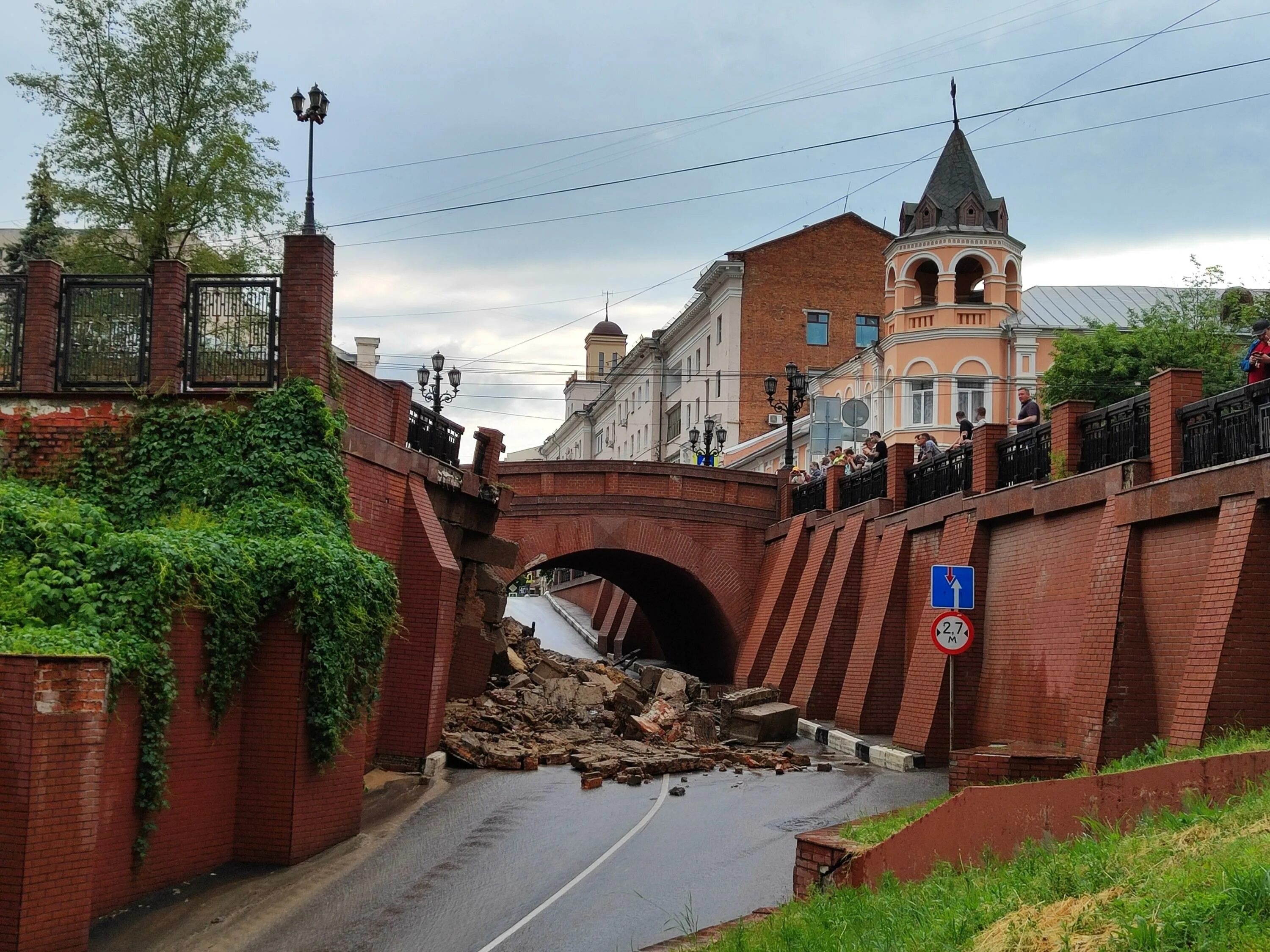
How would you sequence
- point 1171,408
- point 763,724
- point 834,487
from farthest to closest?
point 834,487 < point 763,724 < point 1171,408

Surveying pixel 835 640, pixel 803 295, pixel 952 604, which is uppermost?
pixel 803 295

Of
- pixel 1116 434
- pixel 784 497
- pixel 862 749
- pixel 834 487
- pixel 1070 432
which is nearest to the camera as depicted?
pixel 1116 434

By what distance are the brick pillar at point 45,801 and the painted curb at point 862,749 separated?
1281cm

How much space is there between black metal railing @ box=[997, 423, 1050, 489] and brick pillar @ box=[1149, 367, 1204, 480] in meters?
3.38

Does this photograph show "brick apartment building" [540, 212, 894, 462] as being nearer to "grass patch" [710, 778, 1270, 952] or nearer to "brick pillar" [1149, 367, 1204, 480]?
"brick pillar" [1149, 367, 1204, 480]

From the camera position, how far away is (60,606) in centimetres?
1156

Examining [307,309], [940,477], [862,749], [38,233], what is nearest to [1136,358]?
[940,477]

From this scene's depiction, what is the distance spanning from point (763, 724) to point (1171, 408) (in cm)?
A: 1135

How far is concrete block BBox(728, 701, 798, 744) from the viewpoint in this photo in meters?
24.9

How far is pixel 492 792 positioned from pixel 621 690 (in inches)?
307

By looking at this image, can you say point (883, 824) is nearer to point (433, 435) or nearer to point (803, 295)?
point (433, 435)

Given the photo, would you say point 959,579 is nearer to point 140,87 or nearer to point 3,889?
point 3,889

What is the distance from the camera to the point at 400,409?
782 inches

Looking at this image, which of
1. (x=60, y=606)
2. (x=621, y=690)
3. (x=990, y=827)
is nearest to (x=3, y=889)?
(x=60, y=606)
